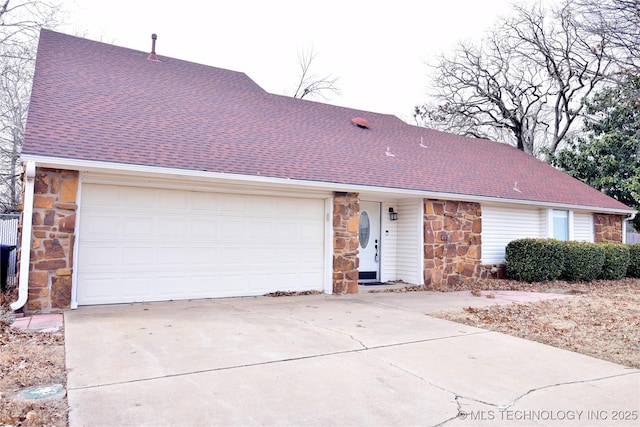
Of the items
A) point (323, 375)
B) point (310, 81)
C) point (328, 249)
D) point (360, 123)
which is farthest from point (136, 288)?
point (310, 81)

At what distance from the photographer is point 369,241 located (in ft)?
35.3

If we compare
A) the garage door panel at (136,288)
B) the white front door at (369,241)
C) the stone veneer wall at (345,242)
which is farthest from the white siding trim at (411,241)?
the garage door panel at (136,288)

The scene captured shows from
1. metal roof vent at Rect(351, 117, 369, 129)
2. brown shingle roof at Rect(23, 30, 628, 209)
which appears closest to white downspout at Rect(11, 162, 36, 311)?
brown shingle roof at Rect(23, 30, 628, 209)

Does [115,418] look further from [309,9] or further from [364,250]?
[309,9]

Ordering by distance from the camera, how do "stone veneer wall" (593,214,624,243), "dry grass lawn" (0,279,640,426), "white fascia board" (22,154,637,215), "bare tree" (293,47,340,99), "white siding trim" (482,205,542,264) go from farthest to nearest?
1. "bare tree" (293,47,340,99)
2. "stone veneer wall" (593,214,624,243)
3. "white siding trim" (482,205,542,264)
4. "white fascia board" (22,154,637,215)
5. "dry grass lawn" (0,279,640,426)

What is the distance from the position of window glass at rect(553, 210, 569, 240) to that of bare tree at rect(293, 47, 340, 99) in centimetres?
1486

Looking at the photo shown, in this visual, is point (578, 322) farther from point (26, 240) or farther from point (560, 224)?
point (26, 240)

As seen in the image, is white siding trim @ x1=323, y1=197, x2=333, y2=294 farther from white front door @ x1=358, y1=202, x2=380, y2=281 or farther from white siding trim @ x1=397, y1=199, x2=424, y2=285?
white siding trim @ x1=397, y1=199, x2=424, y2=285

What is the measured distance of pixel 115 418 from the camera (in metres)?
2.98

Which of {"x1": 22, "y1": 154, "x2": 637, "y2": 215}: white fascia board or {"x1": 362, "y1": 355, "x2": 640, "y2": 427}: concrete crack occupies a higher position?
{"x1": 22, "y1": 154, "x2": 637, "y2": 215}: white fascia board

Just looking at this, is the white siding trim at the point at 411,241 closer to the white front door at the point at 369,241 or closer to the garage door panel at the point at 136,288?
the white front door at the point at 369,241

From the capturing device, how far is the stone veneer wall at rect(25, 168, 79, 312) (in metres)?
6.44

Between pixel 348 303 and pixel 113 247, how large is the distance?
4219 mm

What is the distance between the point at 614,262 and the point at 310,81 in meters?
17.6
